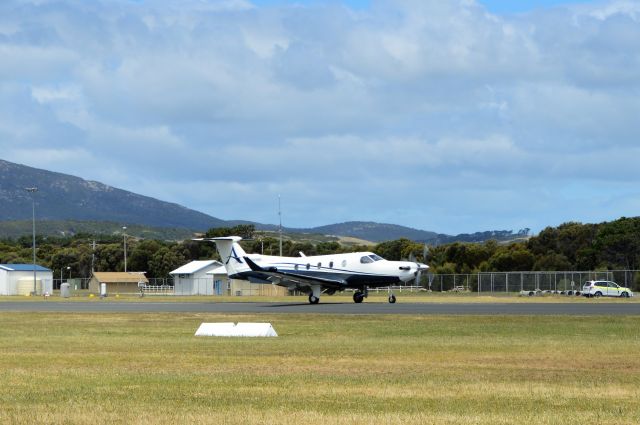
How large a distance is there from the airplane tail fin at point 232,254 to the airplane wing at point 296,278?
262 centimetres

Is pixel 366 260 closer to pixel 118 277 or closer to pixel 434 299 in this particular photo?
pixel 434 299

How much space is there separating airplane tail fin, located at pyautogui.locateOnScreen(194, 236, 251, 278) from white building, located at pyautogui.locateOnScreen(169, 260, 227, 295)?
43619 mm

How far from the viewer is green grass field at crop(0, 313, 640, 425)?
52.9 ft

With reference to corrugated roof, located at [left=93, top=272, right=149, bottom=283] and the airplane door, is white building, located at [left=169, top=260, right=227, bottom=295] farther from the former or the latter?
corrugated roof, located at [left=93, top=272, right=149, bottom=283]

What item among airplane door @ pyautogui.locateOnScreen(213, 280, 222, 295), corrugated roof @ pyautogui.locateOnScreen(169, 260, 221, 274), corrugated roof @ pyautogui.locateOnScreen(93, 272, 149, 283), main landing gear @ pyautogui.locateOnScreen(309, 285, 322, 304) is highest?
corrugated roof @ pyautogui.locateOnScreen(169, 260, 221, 274)

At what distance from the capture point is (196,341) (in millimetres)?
31859

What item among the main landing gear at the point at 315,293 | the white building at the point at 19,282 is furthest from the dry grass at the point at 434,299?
the white building at the point at 19,282

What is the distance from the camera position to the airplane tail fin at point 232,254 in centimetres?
7031

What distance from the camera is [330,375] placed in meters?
21.8

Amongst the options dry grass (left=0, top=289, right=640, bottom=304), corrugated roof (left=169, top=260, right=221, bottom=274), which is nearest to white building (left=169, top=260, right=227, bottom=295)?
corrugated roof (left=169, top=260, right=221, bottom=274)

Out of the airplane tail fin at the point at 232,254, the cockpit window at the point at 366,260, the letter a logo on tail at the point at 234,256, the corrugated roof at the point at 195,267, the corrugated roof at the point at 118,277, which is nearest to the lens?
the cockpit window at the point at 366,260

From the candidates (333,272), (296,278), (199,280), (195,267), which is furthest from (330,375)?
(195,267)

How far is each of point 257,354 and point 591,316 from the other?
21.3 m

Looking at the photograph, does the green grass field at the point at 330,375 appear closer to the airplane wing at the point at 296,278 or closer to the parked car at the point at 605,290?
the airplane wing at the point at 296,278
